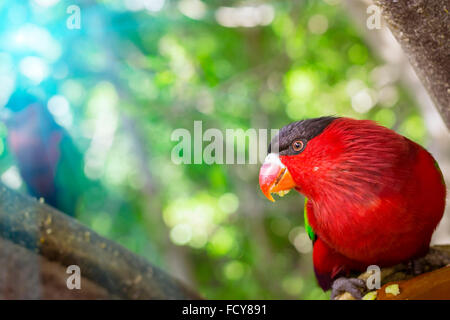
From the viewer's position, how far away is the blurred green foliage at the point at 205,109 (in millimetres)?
3436

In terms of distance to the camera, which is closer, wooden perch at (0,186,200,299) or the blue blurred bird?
wooden perch at (0,186,200,299)

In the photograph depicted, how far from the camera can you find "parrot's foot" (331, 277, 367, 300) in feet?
4.43

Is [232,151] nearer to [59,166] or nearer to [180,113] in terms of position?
[180,113]

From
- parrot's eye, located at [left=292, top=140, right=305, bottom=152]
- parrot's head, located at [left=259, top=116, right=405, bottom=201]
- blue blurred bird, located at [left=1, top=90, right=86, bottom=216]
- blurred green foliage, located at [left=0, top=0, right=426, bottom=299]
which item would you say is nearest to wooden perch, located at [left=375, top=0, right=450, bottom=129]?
parrot's head, located at [left=259, top=116, right=405, bottom=201]

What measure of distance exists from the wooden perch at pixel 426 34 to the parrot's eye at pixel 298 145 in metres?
0.38

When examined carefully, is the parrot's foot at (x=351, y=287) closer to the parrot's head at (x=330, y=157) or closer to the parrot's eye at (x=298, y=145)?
the parrot's head at (x=330, y=157)

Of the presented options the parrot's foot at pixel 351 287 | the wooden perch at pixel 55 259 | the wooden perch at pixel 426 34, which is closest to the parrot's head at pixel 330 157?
the wooden perch at pixel 426 34

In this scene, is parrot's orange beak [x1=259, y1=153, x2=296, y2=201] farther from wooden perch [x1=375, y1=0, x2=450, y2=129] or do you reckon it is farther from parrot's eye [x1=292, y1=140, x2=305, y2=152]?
wooden perch [x1=375, y1=0, x2=450, y2=129]

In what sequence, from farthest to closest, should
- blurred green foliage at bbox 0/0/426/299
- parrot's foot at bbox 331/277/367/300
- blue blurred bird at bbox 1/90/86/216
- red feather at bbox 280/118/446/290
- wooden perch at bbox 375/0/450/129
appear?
blurred green foliage at bbox 0/0/426/299 < blue blurred bird at bbox 1/90/86/216 < parrot's foot at bbox 331/277/367/300 < red feather at bbox 280/118/446/290 < wooden perch at bbox 375/0/450/129

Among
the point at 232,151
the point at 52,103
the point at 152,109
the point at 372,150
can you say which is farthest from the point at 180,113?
the point at 372,150

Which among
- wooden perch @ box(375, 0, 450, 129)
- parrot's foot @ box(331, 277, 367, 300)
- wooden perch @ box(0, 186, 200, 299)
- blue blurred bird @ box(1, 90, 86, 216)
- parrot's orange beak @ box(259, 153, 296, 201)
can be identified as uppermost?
blue blurred bird @ box(1, 90, 86, 216)

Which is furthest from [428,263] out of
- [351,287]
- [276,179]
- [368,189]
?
[276,179]

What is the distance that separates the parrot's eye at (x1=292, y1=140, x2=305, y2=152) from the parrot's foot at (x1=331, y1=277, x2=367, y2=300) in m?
0.46

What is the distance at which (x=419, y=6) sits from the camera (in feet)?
3.48
